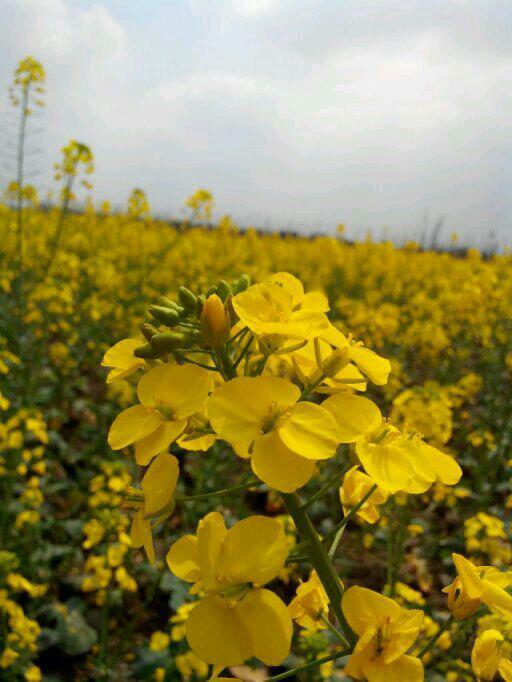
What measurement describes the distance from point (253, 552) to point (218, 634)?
0.38 feet

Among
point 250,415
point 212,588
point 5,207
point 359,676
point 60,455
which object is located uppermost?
point 5,207

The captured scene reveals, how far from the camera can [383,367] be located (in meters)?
0.97

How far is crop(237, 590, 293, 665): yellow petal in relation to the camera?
718 mm

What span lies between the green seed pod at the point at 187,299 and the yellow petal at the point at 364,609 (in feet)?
1.74

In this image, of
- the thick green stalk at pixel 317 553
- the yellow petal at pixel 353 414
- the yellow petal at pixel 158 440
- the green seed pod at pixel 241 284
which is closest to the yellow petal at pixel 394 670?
the thick green stalk at pixel 317 553

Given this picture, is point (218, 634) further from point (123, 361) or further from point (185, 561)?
point (123, 361)

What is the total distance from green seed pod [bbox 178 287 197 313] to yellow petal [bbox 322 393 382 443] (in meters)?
0.30

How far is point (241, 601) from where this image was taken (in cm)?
75

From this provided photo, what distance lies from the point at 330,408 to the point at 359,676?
0.38 meters

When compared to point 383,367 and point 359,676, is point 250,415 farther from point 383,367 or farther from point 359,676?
point 359,676

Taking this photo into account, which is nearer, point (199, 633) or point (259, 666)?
point (199, 633)

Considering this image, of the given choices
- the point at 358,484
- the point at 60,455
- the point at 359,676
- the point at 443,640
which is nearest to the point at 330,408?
the point at 358,484

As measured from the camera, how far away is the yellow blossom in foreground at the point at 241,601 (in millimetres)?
725

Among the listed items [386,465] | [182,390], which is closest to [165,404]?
[182,390]
